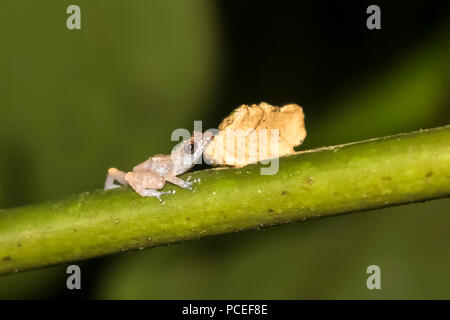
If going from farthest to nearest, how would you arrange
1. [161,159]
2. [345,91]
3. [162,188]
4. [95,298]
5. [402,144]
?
[95,298]
[345,91]
[161,159]
[162,188]
[402,144]

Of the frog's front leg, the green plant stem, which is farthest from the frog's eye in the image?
the green plant stem

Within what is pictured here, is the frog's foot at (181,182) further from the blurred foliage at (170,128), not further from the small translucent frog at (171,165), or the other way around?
the blurred foliage at (170,128)

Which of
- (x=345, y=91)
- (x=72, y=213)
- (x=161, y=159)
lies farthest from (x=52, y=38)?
(x=72, y=213)

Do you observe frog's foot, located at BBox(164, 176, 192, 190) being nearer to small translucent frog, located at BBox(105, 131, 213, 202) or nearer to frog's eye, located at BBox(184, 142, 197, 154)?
small translucent frog, located at BBox(105, 131, 213, 202)

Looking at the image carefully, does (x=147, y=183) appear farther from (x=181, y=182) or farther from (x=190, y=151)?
(x=190, y=151)

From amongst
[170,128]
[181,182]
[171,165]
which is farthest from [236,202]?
[170,128]
